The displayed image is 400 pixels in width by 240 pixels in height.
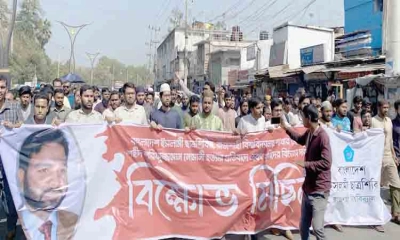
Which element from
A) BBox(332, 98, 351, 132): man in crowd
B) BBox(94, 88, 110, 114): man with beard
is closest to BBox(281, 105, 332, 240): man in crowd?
BBox(332, 98, 351, 132): man in crowd

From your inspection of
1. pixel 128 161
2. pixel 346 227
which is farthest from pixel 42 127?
pixel 346 227

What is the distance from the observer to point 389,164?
671 centimetres

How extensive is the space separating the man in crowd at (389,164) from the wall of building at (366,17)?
44.6 ft

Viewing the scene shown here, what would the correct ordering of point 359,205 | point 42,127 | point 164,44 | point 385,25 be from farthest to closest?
1. point 164,44
2. point 385,25
3. point 359,205
4. point 42,127

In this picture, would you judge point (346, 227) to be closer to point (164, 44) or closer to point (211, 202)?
point (211, 202)

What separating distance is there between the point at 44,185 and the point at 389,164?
4.74m

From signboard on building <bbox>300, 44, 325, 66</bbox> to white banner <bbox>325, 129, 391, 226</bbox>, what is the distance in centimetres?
1595

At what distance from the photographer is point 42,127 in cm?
499

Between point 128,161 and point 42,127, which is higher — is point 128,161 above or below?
below

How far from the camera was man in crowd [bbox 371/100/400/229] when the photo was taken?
6.64 metres

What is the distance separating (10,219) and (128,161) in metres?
1.41

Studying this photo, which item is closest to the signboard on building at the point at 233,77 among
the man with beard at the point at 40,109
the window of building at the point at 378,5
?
the window of building at the point at 378,5

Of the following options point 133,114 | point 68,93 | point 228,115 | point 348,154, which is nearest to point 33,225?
point 133,114

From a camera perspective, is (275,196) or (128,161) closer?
(128,161)
